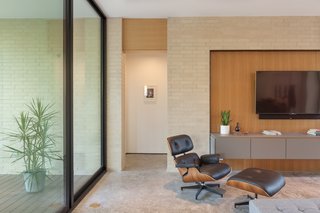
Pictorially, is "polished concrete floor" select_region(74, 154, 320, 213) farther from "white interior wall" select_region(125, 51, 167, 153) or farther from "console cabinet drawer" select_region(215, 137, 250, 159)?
"white interior wall" select_region(125, 51, 167, 153)

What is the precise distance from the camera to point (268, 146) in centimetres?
419

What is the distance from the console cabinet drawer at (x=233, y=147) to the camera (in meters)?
4.20

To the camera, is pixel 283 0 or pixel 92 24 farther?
pixel 92 24

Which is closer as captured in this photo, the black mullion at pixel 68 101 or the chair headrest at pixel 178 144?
the black mullion at pixel 68 101

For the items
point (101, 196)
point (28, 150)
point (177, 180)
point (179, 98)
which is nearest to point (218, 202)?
point (177, 180)

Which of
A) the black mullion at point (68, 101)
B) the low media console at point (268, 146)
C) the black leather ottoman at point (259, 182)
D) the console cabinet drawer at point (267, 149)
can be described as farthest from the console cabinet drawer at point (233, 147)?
the black mullion at point (68, 101)

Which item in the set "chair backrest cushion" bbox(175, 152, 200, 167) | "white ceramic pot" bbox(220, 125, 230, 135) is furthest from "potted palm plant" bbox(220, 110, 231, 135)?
"chair backrest cushion" bbox(175, 152, 200, 167)

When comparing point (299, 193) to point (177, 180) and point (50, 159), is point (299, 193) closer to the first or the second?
point (177, 180)

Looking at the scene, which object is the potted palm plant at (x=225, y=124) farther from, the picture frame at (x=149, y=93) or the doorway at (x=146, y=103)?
the picture frame at (x=149, y=93)

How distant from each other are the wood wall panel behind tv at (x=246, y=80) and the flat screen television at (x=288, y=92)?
178 mm

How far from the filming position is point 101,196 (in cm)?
355

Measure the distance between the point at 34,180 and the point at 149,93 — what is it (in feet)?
12.6

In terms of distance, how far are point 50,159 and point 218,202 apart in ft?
6.70

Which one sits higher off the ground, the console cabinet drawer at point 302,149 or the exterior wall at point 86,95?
the exterior wall at point 86,95
